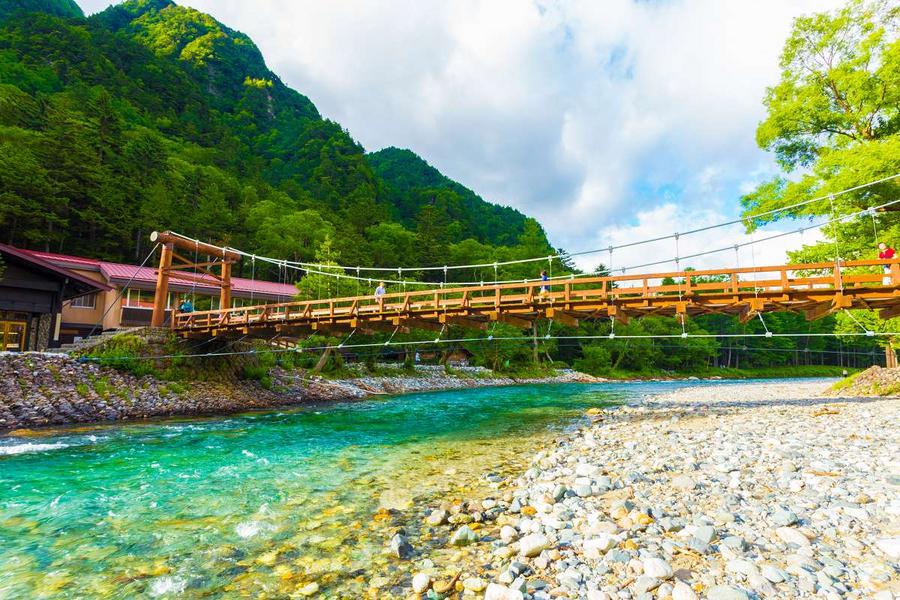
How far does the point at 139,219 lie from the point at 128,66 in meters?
69.0

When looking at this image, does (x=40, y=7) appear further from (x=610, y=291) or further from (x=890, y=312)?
(x=890, y=312)

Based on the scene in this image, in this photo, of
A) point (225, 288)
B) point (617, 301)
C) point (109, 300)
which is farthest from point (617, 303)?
point (109, 300)

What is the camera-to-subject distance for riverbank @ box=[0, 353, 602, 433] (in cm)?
1434

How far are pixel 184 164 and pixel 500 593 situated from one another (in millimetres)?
71070

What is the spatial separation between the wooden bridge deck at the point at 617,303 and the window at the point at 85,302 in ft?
42.5

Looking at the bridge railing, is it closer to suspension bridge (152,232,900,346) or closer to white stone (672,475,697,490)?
suspension bridge (152,232,900,346)

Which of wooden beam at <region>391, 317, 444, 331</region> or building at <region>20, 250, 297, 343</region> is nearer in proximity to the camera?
wooden beam at <region>391, 317, 444, 331</region>

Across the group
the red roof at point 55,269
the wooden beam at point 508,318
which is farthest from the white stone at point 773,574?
the red roof at point 55,269

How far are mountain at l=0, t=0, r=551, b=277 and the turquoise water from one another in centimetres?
2701

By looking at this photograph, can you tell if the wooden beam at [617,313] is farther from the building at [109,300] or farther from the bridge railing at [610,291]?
the building at [109,300]

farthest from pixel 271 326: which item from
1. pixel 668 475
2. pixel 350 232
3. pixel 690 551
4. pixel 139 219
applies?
pixel 350 232

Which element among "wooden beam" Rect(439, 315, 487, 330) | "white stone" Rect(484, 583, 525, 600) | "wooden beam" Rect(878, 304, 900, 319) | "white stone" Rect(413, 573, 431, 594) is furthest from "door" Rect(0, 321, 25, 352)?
"wooden beam" Rect(878, 304, 900, 319)

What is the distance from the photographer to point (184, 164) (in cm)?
5947

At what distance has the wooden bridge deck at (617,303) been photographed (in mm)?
13008
